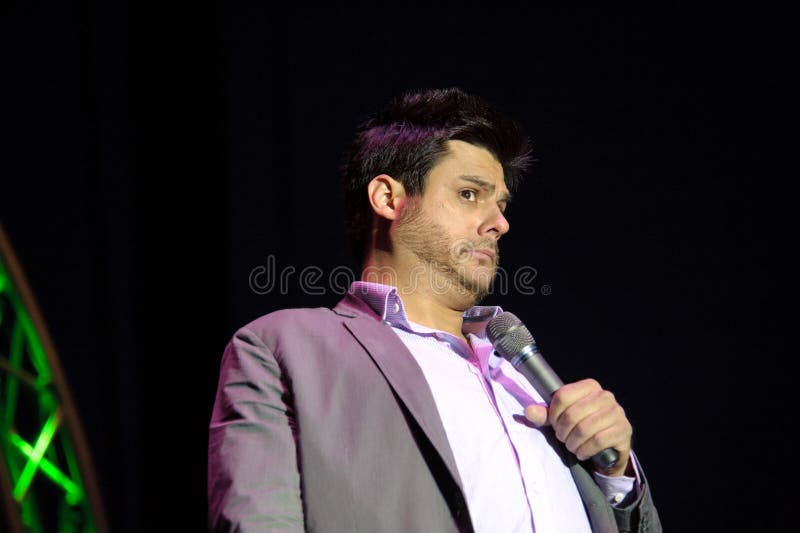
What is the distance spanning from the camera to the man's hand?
4.73 feet

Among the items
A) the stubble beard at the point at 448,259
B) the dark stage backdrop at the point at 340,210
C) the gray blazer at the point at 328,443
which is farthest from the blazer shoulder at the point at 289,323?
the dark stage backdrop at the point at 340,210

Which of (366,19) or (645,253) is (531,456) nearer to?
(645,253)

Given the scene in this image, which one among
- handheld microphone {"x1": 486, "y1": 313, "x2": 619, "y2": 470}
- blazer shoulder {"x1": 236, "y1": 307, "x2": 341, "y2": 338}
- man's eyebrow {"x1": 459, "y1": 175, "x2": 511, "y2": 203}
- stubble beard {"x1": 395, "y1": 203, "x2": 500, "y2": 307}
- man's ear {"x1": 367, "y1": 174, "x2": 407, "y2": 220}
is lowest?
handheld microphone {"x1": 486, "y1": 313, "x2": 619, "y2": 470}

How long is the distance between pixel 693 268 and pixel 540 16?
1021mm

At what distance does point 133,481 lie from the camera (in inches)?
78.6

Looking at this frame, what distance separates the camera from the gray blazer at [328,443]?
4.17 feet

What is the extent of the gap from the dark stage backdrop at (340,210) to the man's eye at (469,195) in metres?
0.66

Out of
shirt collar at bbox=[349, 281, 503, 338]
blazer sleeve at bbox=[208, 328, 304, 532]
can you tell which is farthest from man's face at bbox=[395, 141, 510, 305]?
blazer sleeve at bbox=[208, 328, 304, 532]

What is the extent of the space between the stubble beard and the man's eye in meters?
0.11

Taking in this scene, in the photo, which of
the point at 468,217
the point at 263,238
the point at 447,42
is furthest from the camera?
the point at 447,42

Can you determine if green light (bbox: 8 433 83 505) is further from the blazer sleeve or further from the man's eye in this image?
the man's eye

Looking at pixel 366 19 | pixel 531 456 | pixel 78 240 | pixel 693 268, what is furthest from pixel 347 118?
pixel 531 456

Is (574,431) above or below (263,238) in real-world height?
below

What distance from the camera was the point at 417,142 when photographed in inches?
76.9
